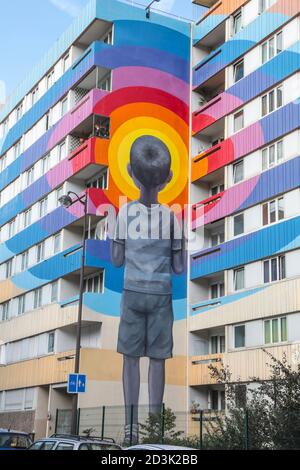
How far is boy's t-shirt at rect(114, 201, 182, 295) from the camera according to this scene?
130ft

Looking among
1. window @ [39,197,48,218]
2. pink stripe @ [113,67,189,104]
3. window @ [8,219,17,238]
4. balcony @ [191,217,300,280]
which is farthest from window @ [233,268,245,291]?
window @ [8,219,17,238]

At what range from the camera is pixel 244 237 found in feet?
117

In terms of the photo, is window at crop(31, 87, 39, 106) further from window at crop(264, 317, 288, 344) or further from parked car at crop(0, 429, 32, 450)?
parked car at crop(0, 429, 32, 450)

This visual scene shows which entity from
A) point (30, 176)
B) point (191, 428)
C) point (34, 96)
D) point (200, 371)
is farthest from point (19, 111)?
point (191, 428)

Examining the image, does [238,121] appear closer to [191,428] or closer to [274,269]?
[274,269]

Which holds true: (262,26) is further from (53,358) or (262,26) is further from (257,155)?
(53,358)

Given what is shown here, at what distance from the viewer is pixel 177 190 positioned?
42156 mm

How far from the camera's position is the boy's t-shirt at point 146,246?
39500 mm

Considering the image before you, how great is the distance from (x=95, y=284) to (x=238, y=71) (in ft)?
47.2

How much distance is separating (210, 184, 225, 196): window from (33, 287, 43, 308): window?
12.6 meters

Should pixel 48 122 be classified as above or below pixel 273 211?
above

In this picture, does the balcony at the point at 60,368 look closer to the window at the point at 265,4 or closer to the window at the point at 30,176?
the window at the point at 30,176

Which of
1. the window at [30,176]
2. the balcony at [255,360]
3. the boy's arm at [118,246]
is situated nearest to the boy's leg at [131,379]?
the boy's arm at [118,246]
